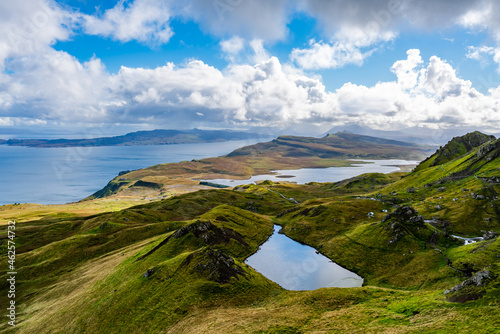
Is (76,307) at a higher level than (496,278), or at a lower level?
lower

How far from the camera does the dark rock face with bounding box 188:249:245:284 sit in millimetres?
69688

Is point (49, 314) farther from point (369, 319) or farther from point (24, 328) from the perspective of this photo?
point (369, 319)

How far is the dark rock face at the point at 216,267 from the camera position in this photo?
229 feet

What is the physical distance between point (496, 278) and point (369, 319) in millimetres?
23393

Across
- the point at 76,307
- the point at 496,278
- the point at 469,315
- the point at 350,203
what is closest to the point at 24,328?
the point at 76,307

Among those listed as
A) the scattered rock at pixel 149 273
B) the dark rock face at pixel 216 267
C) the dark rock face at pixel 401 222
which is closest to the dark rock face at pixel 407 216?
the dark rock face at pixel 401 222

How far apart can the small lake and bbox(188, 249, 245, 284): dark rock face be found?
2086 cm

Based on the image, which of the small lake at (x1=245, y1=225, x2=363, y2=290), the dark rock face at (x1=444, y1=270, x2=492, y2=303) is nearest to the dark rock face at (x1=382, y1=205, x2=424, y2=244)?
the small lake at (x1=245, y1=225, x2=363, y2=290)

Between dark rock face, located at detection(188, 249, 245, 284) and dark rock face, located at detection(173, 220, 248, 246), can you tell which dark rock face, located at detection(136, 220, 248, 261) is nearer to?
dark rock face, located at detection(173, 220, 248, 246)

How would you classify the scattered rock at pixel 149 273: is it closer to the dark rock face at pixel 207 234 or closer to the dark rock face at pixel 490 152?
the dark rock face at pixel 207 234

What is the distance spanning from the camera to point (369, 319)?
46688mm

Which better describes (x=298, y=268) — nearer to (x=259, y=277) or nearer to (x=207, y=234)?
(x=259, y=277)

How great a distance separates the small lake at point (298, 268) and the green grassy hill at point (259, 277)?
451 centimetres

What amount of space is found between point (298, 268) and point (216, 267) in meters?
41.2
